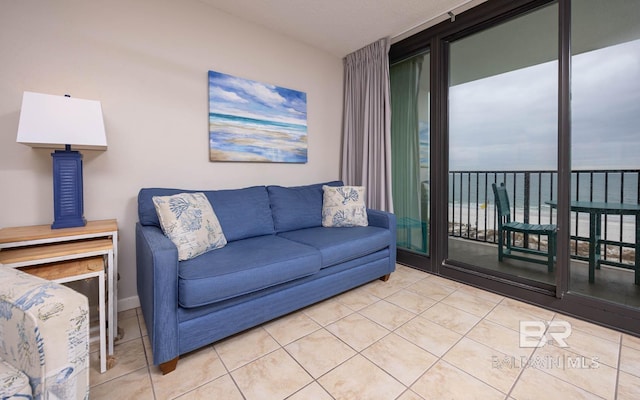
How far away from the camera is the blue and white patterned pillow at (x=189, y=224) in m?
1.61

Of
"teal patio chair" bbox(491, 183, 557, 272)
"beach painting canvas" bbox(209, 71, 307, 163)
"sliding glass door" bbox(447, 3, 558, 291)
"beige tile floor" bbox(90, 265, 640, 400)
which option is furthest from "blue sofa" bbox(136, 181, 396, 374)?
"teal patio chair" bbox(491, 183, 557, 272)

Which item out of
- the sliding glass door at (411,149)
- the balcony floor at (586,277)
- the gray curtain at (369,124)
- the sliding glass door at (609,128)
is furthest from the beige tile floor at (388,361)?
the gray curtain at (369,124)

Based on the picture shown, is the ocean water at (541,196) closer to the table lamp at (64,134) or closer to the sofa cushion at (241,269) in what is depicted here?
the sofa cushion at (241,269)

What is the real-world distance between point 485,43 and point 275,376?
3.24 metres

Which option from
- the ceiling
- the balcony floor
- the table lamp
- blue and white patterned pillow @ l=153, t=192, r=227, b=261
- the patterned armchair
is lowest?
the balcony floor

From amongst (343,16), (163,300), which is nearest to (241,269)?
(163,300)

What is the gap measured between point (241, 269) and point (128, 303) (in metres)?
1.20

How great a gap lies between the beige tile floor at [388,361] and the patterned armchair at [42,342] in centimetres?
57

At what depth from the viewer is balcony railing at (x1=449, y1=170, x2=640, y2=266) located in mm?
2000

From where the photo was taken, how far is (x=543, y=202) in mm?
2619

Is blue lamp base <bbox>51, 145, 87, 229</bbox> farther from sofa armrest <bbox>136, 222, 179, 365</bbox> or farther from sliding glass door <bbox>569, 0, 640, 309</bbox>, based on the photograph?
sliding glass door <bbox>569, 0, 640, 309</bbox>

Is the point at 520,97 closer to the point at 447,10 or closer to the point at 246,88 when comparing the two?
the point at 447,10

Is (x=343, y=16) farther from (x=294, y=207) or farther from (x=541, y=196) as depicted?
(x=541, y=196)

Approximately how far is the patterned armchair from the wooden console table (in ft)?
1.71
